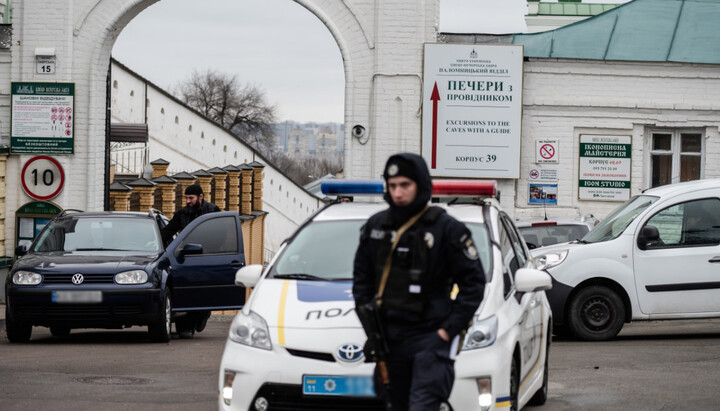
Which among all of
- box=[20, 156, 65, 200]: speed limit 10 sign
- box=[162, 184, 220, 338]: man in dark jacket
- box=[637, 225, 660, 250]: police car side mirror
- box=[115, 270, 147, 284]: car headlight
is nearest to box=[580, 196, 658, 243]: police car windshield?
box=[637, 225, 660, 250]: police car side mirror

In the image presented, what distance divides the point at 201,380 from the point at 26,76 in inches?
526

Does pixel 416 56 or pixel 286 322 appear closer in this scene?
pixel 286 322

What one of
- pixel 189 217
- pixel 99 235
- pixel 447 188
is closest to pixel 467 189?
pixel 447 188

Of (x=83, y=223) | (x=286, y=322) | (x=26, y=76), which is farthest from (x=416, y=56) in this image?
(x=286, y=322)

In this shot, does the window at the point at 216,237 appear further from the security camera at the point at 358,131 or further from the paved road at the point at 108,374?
the security camera at the point at 358,131

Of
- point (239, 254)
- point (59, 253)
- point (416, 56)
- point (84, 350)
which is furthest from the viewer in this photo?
point (416, 56)

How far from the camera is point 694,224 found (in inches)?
565

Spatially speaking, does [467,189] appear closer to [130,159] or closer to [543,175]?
[543,175]

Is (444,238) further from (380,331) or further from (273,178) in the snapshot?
(273,178)

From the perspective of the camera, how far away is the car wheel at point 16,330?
13891 mm

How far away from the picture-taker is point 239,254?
50.1 ft

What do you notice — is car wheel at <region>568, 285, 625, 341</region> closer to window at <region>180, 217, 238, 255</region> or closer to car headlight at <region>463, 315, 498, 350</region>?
window at <region>180, 217, 238, 255</region>

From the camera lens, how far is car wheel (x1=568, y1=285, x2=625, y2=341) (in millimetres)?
14312

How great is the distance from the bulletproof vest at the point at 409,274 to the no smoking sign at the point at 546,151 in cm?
1702
